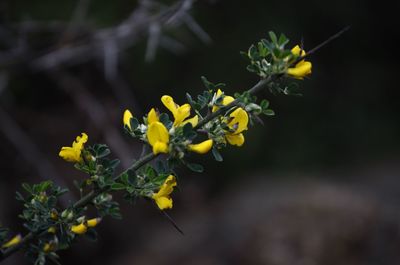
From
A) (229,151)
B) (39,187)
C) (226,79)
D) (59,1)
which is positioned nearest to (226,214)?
(229,151)

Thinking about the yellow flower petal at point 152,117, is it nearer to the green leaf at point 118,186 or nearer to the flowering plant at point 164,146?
the flowering plant at point 164,146

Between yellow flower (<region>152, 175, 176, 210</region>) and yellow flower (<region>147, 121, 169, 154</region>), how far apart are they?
0.32ft

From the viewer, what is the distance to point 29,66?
3016 mm

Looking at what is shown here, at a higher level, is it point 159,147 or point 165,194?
point 159,147

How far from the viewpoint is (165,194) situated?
1.17 meters

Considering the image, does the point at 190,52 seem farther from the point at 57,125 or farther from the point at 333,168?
the point at 333,168

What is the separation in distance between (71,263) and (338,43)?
114 inches

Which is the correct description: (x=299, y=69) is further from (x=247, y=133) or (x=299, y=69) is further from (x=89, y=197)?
(x=247, y=133)

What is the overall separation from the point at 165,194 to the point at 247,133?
2.97m

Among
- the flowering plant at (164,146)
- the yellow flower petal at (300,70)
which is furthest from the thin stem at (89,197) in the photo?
the yellow flower petal at (300,70)

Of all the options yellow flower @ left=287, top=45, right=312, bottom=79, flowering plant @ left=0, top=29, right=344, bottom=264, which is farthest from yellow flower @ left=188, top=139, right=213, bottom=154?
yellow flower @ left=287, top=45, right=312, bottom=79

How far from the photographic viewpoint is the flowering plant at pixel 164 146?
109cm

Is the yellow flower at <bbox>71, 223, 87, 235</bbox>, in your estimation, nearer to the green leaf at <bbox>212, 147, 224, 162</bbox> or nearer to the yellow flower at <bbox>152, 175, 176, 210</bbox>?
the yellow flower at <bbox>152, 175, 176, 210</bbox>

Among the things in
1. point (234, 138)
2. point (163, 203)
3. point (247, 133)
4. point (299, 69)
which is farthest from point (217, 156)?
point (247, 133)
